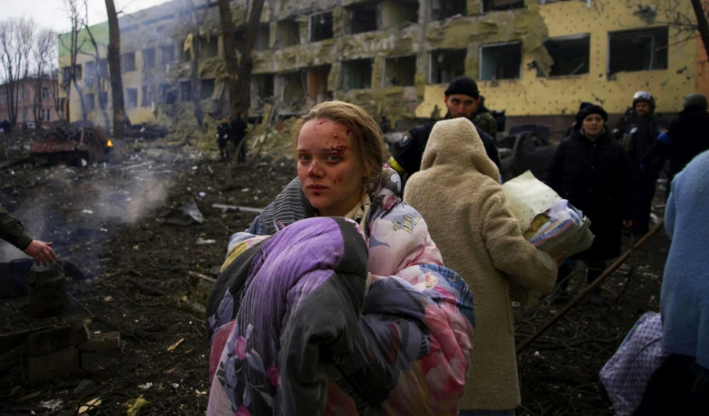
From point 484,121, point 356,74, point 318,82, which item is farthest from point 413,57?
point 484,121

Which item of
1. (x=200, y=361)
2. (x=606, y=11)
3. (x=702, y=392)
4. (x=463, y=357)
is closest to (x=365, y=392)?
(x=463, y=357)

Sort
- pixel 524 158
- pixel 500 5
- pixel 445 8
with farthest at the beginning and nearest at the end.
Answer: pixel 445 8
pixel 500 5
pixel 524 158

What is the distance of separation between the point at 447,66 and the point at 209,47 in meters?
21.3

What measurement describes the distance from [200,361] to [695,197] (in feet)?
11.4

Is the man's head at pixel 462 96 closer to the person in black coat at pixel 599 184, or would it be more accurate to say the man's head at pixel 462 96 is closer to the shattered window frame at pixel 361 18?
the person in black coat at pixel 599 184

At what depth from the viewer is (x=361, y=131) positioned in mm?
1515

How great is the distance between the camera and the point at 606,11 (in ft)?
64.2

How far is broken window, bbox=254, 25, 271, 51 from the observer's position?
35.3 meters

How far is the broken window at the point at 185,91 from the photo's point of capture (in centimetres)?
3959

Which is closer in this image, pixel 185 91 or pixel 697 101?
pixel 697 101

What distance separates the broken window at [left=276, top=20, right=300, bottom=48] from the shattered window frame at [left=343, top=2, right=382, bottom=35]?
4.84m

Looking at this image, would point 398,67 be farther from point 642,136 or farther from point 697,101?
point 697,101

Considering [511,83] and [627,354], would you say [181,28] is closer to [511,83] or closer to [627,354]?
[511,83]

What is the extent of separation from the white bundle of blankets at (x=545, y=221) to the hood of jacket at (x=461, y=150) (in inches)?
6.5
